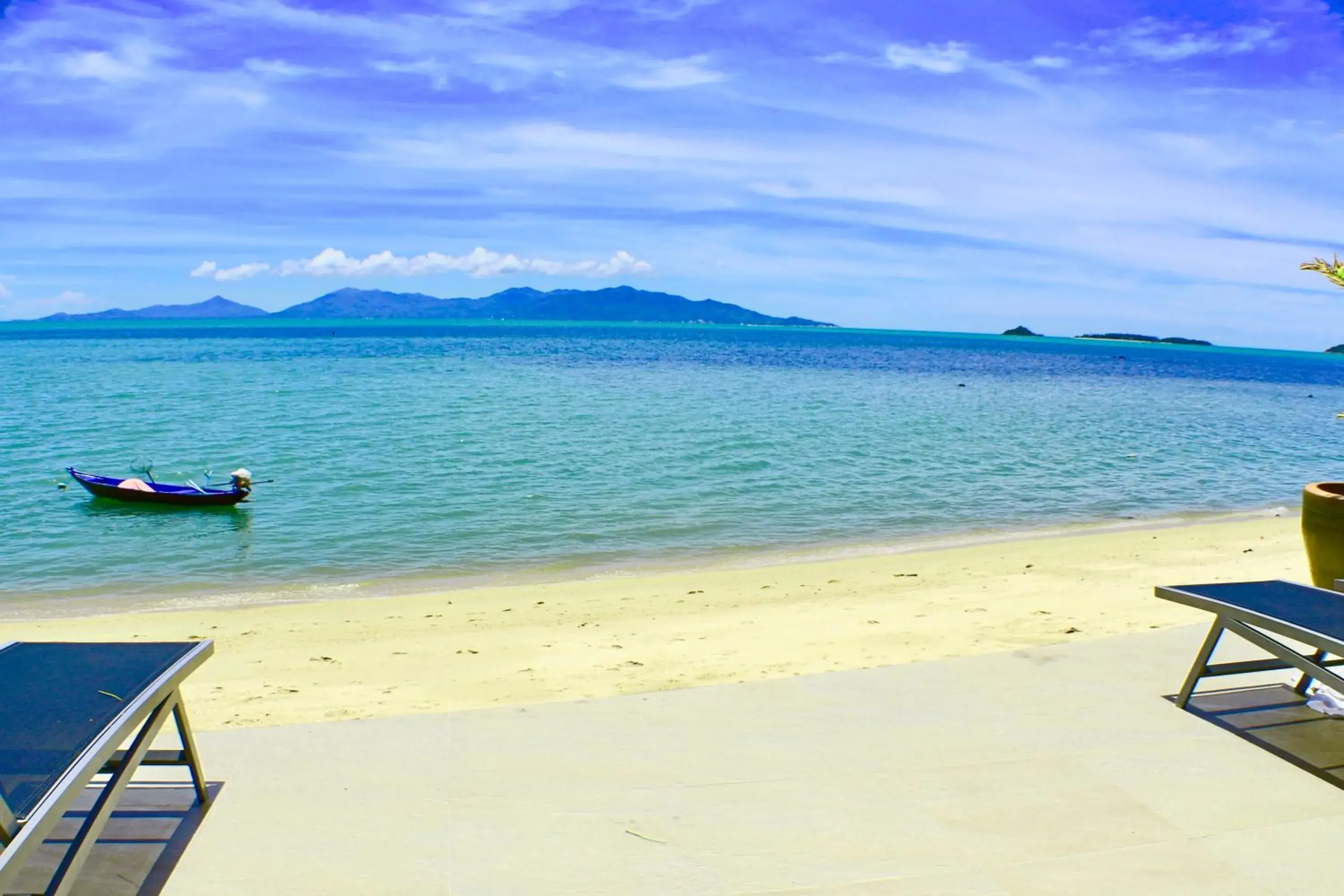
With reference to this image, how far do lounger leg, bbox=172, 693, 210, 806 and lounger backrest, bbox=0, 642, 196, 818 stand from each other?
0.19 metres

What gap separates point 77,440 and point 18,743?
30.1 metres

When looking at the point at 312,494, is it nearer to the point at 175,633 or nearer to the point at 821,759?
the point at 175,633

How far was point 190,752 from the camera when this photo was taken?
148 inches

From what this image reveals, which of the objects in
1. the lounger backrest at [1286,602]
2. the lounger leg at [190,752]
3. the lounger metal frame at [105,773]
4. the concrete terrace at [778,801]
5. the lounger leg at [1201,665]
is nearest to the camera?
the lounger metal frame at [105,773]

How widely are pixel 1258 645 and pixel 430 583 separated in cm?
1004

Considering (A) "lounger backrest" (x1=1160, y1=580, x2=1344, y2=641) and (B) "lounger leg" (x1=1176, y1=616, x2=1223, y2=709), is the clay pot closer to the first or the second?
(A) "lounger backrest" (x1=1160, y1=580, x2=1344, y2=641)

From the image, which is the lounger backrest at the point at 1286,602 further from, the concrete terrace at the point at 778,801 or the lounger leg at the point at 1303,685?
the concrete terrace at the point at 778,801

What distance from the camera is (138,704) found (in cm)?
327

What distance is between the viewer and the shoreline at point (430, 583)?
1174 cm

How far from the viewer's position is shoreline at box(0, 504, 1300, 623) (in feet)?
38.5

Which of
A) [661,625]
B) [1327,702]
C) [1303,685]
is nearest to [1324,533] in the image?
[1303,685]

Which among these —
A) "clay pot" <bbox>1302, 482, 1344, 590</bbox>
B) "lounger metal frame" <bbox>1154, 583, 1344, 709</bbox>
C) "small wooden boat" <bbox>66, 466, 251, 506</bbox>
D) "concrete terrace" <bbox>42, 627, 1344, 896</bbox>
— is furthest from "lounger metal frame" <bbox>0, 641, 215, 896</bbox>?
"small wooden boat" <bbox>66, 466, 251, 506</bbox>

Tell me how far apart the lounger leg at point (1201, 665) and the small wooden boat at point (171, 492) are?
17.1 m

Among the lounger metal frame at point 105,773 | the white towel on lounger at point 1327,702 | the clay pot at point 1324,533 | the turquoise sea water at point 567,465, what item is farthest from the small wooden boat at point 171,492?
the white towel on lounger at point 1327,702
